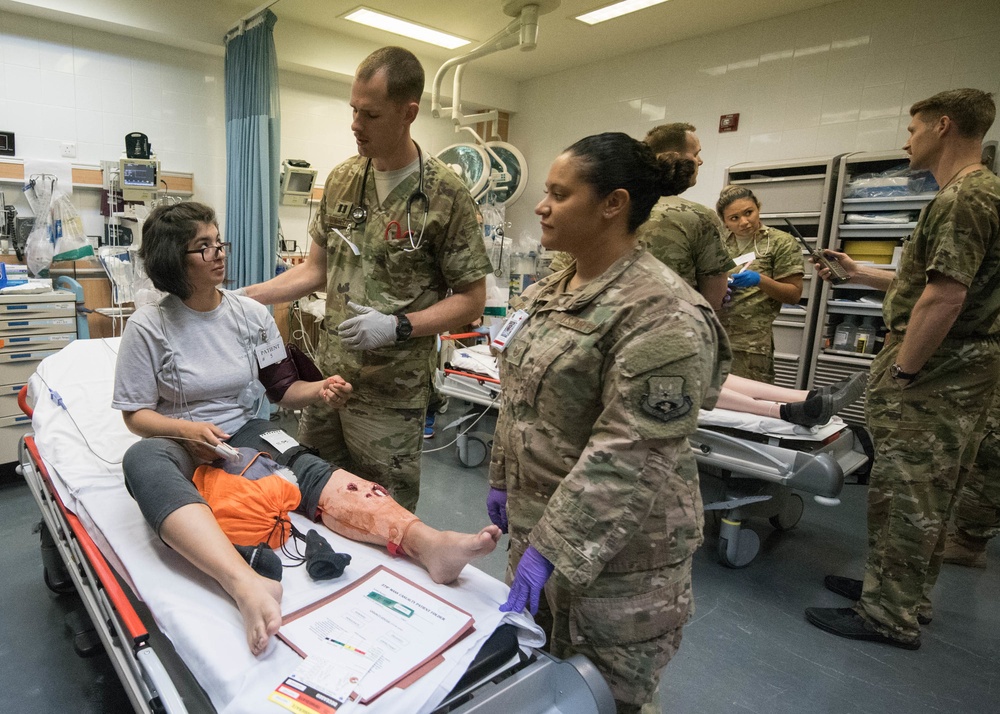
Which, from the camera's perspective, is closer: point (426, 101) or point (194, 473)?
point (194, 473)

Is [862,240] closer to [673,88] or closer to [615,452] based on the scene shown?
[673,88]

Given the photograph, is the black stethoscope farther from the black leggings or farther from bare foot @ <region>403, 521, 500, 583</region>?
bare foot @ <region>403, 521, 500, 583</region>

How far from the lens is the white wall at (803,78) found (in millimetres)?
3900

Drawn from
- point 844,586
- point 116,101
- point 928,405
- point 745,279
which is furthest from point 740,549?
point 116,101

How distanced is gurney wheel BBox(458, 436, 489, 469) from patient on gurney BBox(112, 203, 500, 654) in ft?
6.37

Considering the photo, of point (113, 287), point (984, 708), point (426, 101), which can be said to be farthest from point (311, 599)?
point (426, 101)

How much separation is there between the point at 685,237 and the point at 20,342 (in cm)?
328

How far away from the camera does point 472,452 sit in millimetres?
Result: 3820

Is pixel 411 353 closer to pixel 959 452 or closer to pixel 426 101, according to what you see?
pixel 959 452

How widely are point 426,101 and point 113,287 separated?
352 cm

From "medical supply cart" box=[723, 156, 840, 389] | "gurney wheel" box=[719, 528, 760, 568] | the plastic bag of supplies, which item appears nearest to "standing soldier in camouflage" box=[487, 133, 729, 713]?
"gurney wheel" box=[719, 528, 760, 568]

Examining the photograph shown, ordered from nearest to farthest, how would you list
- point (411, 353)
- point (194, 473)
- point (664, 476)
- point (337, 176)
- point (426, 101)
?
1. point (664, 476)
2. point (194, 473)
3. point (411, 353)
4. point (337, 176)
5. point (426, 101)

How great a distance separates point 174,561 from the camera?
1439 mm

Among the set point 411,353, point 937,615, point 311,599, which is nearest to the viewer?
point 311,599
